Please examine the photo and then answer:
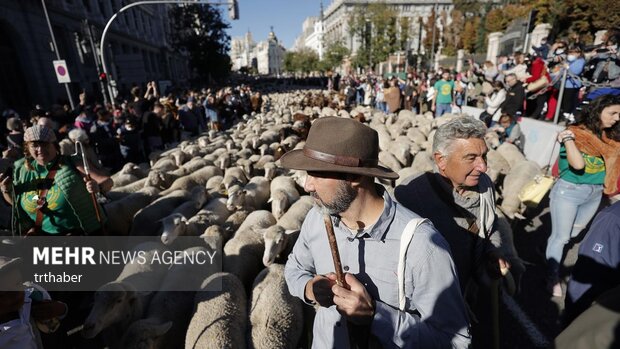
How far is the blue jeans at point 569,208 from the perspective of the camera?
3.18 m

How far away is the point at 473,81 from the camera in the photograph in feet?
54.7

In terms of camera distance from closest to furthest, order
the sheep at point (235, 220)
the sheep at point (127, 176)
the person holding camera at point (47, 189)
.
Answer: the person holding camera at point (47, 189)
the sheep at point (235, 220)
the sheep at point (127, 176)

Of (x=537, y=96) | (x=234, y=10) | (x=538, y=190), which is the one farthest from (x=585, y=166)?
(x=234, y=10)

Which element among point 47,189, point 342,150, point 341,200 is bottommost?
point 47,189

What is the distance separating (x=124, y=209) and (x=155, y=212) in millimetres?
612

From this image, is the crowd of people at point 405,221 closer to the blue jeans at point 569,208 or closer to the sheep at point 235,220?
the blue jeans at point 569,208

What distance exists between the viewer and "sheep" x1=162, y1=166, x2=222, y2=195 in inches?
259

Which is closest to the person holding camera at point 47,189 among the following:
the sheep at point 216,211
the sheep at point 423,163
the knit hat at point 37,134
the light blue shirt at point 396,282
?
the knit hat at point 37,134

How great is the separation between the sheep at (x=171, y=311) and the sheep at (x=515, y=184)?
4.70 m

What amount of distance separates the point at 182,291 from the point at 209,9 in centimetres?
5058

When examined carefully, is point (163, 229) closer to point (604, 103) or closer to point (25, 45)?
point (604, 103)

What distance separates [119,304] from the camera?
2.97 metres

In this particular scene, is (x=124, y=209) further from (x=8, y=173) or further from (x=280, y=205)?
(x=280, y=205)

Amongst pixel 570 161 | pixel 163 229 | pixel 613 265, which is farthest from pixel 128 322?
pixel 570 161
